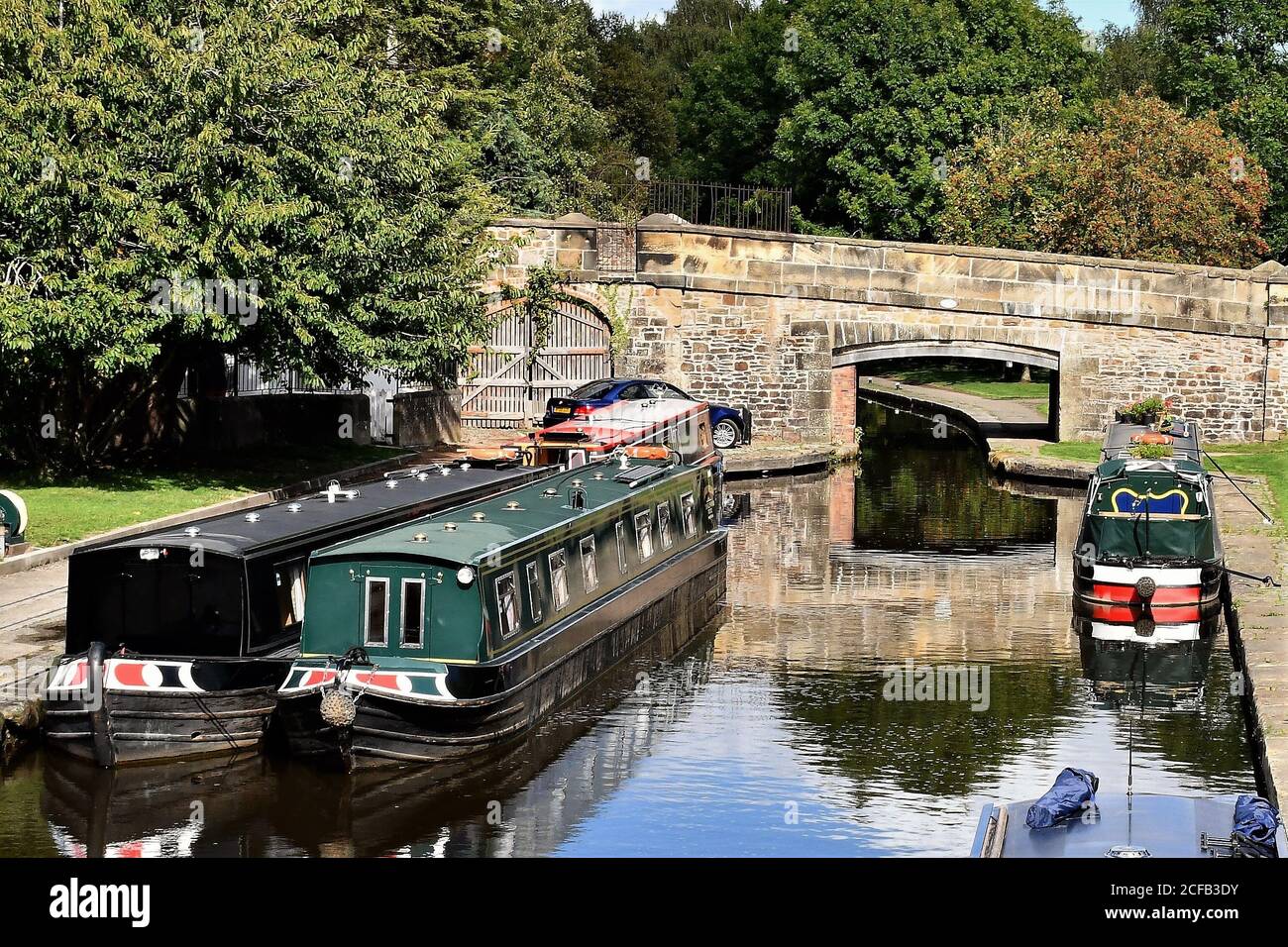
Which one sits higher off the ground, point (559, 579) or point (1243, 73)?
point (1243, 73)

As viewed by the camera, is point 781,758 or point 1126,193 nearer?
point 781,758

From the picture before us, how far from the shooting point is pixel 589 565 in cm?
1988

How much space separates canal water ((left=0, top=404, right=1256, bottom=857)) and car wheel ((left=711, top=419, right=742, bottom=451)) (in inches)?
517

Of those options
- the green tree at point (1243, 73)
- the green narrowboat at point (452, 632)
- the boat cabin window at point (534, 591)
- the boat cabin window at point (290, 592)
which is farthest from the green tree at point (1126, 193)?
the boat cabin window at point (290, 592)

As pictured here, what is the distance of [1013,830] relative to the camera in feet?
38.9

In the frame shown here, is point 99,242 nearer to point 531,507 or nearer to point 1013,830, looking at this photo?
A: point 531,507

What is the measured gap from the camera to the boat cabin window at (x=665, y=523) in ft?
75.4

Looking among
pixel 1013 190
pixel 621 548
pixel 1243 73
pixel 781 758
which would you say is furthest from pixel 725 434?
pixel 1243 73

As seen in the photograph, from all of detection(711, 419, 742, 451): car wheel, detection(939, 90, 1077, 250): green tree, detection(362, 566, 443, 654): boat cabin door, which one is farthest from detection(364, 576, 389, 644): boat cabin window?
detection(939, 90, 1077, 250): green tree

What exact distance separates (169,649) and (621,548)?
6420 mm

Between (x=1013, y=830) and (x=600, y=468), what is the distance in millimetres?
12451

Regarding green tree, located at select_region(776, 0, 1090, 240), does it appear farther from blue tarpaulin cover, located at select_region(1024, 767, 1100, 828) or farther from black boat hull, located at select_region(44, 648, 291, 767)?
blue tarpaulin cover, located at select_region(1024, 767, 1100, 828)

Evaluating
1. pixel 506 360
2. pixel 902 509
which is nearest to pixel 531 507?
pixel 902 509

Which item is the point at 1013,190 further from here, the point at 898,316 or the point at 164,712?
the point at 164,712
